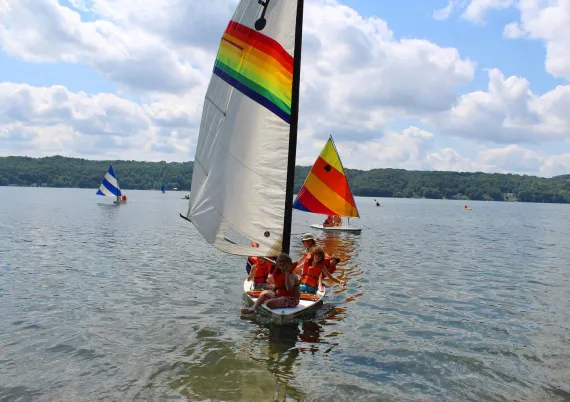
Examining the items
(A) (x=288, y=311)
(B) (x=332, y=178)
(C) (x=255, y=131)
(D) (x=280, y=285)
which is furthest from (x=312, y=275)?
(B) (x=332, y=178)

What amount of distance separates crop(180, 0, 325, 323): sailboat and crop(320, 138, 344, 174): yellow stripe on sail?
26.1 m

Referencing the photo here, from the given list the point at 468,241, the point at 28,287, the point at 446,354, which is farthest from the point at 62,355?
the point at 468,241

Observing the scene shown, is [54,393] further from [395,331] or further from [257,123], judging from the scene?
[395,331]

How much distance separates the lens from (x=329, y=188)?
37.9 metres

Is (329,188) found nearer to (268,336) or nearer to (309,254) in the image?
(309,254)

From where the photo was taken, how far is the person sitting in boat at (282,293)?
38.3 feet

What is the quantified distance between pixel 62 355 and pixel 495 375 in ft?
31.7

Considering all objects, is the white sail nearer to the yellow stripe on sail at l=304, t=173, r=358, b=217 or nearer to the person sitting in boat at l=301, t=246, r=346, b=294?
the person sitting in boat at l=301, t=246, r=346, b=294

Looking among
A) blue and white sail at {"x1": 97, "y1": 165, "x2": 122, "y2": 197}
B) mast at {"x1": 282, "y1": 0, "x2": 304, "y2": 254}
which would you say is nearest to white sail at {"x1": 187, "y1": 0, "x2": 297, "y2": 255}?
mast at {"x1": 282, "y1": 0, "x2": 304, "y2": 254}

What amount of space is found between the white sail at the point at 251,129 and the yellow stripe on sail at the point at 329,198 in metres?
27.0

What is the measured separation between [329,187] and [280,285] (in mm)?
26331

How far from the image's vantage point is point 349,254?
28.5 meters

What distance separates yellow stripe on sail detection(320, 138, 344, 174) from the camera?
3712cm

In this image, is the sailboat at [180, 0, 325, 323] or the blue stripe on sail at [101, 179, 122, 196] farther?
the blue stripe on sail at [101, 179, 122, 196]
